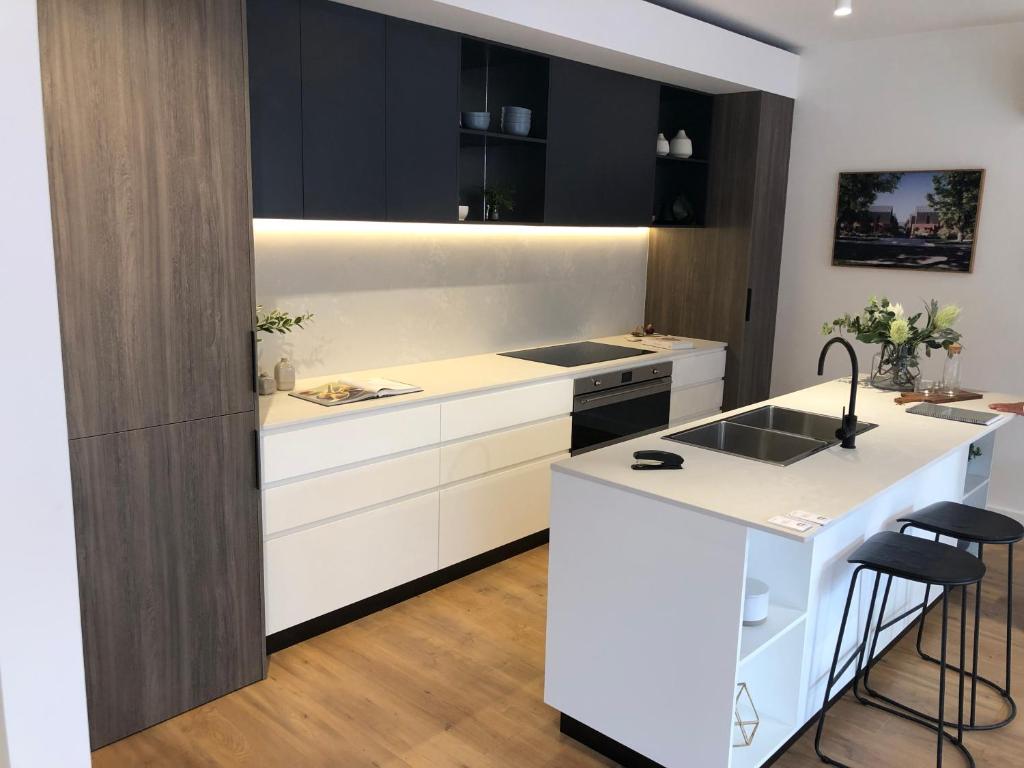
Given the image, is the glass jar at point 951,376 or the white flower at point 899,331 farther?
the glass jar at point 951,376

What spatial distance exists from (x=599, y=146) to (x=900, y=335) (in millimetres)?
1857

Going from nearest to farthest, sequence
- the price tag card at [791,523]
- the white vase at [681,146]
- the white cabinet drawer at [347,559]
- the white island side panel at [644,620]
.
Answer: the price tag card at [791,523]
the white island side panel at [644,620]
the white cabinet drawer at [347,559]
the white vase at [681,146]

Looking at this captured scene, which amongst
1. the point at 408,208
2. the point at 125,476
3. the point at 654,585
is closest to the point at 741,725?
the point at 654,585

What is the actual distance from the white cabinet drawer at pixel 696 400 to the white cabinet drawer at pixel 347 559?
6.32ft

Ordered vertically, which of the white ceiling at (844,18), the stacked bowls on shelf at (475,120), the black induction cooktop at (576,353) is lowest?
the black induction cooktop at (576,353)

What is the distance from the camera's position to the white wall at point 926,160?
4.60 metres

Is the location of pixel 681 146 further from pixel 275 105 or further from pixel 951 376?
pixel 275 105

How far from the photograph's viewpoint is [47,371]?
1565 mm

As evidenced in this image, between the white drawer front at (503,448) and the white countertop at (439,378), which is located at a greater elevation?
the white countertop at (439,378)

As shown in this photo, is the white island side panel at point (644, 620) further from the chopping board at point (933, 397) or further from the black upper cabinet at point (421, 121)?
the chopping board at point (933, 397)

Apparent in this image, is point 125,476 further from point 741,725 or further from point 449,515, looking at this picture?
point 741,725

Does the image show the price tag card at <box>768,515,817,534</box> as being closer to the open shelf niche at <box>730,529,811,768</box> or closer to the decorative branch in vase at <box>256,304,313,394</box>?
the open shelf niche at <box>730,529,811,768</box>

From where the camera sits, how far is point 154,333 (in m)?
2.53

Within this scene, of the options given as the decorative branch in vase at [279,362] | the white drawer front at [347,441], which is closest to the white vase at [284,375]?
the decorative branch in vase at [279,362]
